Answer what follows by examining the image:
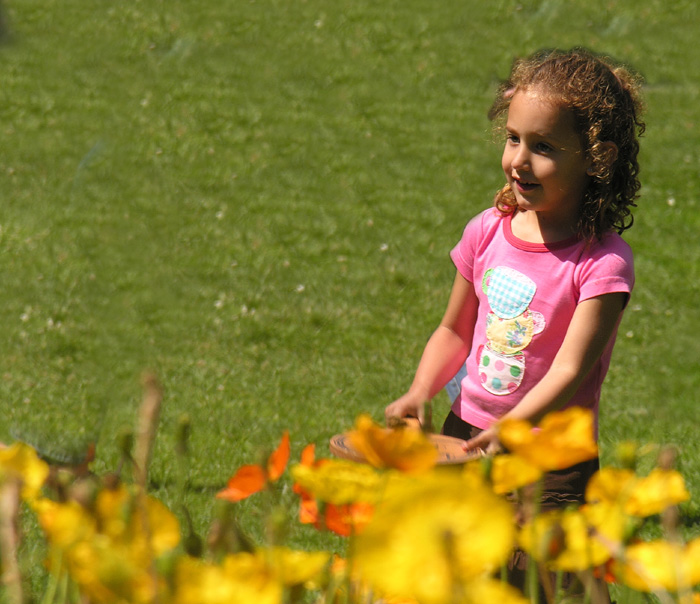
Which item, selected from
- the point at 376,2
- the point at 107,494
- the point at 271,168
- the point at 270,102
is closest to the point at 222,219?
the point at 271,168

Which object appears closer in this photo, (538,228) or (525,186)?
(525,186)

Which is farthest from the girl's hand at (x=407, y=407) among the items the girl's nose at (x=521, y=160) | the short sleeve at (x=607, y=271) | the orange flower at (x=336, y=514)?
the orange flower at (x=336, y=514)

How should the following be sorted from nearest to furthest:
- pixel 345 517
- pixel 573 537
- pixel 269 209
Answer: pixel 573 537 < pixel 345 517 < pixel 269 209

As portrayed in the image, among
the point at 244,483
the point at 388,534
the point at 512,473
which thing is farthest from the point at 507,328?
the point at 388,534

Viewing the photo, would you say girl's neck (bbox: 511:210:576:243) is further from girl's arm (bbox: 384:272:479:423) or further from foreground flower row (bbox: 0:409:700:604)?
foreground flower row (bbox: 0:409:700:604)

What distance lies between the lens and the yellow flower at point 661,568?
0.59 m

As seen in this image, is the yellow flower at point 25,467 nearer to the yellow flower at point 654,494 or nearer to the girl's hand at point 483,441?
the yellow flower at point 654,494

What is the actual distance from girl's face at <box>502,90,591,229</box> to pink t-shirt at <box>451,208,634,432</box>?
0.37 ft

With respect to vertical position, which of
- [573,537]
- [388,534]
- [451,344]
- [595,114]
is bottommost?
[451,344]

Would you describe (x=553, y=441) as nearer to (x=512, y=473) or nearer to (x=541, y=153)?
(x=512, y=473)

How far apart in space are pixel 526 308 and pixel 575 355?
20cm

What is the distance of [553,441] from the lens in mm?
653

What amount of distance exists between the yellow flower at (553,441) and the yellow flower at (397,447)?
0.07 m

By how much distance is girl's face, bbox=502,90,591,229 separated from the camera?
178cm
